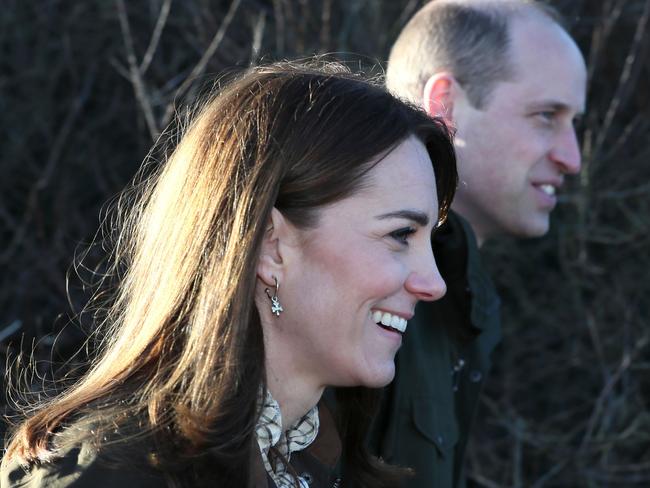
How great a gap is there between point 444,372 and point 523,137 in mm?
867

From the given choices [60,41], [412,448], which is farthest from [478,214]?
[60,41]

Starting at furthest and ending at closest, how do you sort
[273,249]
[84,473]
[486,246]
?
[486,246] → [273,249] → [84,473]

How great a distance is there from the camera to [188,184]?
7.00 ft

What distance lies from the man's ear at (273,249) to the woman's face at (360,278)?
0.02 m

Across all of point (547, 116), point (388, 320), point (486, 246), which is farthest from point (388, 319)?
point (486, 246)

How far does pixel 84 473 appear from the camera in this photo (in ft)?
6.21

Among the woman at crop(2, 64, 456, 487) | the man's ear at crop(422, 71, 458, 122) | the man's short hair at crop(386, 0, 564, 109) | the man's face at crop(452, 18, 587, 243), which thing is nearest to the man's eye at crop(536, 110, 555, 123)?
the man's face at crop(452, 18, 587, 243)

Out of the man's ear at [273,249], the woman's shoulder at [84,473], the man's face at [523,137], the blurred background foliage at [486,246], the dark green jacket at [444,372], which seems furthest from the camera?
the blurred background foliage at [486,246]

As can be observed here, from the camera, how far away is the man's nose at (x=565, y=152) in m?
3.52

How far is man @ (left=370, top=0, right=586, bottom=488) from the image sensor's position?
3.18 meters

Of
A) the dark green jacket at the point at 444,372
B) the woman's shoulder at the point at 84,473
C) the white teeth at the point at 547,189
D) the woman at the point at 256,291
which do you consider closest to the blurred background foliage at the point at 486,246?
the white teeth at the point at 547,189

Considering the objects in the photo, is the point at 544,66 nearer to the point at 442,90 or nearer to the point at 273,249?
the point at 442,90

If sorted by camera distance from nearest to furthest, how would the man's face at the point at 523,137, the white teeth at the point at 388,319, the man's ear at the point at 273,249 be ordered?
the man's ear at the point at 273,249
the white teeth at the point at 388,319
the man's face at the point at 523,137

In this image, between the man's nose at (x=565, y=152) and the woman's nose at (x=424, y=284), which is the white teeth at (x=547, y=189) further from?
the woman's nose at (x=424, y=284)
